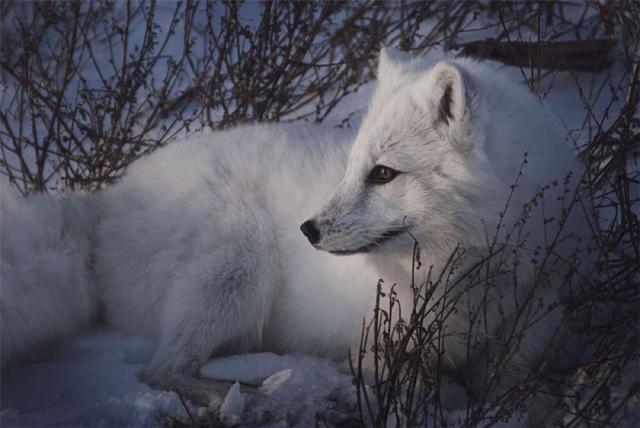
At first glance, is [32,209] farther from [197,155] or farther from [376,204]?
[376,204]

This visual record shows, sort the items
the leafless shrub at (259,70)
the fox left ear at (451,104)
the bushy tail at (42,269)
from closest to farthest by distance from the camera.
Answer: the fox left ear at (451,104)
the bushy tail at (42,269)
the leafless shrub at (259,70)

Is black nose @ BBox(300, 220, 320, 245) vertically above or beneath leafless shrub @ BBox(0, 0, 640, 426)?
beneath

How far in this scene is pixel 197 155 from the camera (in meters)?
3.71

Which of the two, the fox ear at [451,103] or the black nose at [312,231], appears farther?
the black nose at [312,231]

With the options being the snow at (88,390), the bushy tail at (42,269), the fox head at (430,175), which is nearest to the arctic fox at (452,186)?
the fox head at (430,175)

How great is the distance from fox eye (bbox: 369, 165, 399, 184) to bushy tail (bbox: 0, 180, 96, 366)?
57.6 inches

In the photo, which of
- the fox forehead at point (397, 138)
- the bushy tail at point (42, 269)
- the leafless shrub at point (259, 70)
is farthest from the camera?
the leafless shrub at point (259, 70)

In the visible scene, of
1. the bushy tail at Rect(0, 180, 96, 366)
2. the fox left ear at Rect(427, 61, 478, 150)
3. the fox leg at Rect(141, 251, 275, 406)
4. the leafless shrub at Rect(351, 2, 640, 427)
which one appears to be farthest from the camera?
the fox leg at Rect(141, 251, 275, 406)

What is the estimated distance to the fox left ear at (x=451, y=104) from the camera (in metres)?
2.63

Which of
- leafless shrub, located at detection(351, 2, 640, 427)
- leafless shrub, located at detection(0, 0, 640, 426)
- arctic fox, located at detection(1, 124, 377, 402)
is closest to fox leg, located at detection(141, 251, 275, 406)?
arctic fox, located at detection(1, 124, 377, 402)

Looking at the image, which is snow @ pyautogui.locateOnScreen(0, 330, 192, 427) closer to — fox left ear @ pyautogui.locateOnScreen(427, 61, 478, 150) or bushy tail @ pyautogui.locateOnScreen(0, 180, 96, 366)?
bushy tail @ pyautogui.locateOnScreen(0, 180, 96, 366)

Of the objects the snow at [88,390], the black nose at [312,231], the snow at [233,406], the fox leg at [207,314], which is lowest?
the snow at [233,406]

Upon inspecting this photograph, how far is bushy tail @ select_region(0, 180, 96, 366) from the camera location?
3051 mm

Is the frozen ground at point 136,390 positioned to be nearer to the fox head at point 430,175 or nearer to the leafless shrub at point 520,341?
the leafless shrub at point 520,341
